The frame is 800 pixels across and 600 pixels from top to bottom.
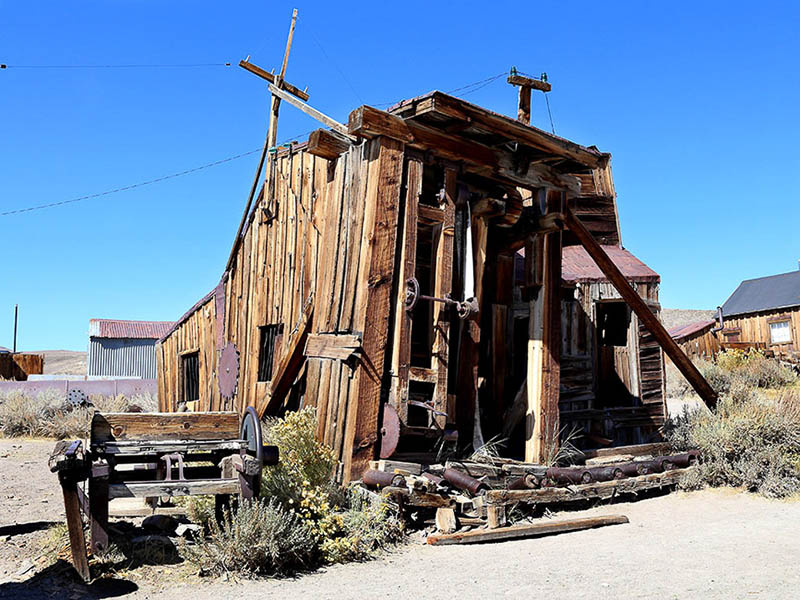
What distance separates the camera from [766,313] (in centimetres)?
3591

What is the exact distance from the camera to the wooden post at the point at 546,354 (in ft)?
30.7

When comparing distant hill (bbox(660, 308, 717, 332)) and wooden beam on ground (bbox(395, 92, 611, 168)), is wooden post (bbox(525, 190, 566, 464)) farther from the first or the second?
distant hill (bbox(660, 308, 717, 332))

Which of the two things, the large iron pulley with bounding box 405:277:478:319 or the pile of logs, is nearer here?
the pile of logs

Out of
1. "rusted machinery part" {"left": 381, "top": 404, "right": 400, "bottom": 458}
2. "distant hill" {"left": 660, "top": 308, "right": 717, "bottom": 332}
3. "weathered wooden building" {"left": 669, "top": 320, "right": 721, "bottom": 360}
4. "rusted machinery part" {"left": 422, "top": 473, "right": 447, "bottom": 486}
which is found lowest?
"rusted machinery part" {"left": 422, "top": 473, "right": 447, "bottom": 486}

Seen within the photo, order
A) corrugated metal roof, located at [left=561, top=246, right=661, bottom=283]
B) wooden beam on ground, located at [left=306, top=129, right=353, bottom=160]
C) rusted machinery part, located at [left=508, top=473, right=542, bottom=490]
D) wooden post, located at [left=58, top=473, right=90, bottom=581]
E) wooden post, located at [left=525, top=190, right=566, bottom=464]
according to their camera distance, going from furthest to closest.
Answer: corrugated metal roof, located at [left=561, top=246, right=661, bottom=283] → wooden post, located at [left=525, top=190, right=566, bottom=464] → wooden beam on ground, located at [left=306, top=129, right=353, bottom=160] → rusted machinery part, located at [left=508, top=473, right=542, bottom=490] → wooden post, located at [left=58, top=473, right=90, bottom=581]

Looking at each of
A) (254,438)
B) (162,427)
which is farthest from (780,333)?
(162,427)

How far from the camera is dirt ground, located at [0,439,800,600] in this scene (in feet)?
16.8

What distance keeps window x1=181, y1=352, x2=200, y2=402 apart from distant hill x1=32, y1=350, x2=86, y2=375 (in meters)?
44.3

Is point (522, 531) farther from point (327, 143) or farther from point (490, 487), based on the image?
point (327, 143)

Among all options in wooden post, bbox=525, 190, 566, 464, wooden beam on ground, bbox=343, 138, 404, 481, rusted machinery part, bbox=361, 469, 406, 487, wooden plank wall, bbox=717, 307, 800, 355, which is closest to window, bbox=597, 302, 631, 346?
wooden post, bbox=525, 190, 566, 464

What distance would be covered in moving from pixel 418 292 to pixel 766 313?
33.1 m

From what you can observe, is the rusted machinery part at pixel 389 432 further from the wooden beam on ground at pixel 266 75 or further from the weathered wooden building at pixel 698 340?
the weathered wooden building at pixel 698 340

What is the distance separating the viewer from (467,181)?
31.4ft

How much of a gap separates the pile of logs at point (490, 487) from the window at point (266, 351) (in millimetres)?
3887
